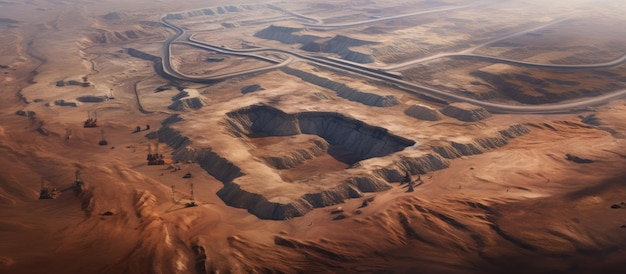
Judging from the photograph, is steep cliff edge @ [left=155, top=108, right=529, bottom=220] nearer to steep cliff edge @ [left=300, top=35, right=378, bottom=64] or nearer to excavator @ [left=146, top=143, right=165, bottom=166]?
excavator @ [left=146, top=143, right=165, bottom=166]

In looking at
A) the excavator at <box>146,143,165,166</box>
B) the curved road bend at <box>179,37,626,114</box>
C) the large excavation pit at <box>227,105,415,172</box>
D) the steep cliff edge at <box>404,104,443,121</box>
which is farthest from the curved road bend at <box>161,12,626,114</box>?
the excavator at <box>146,143,165,166</box>

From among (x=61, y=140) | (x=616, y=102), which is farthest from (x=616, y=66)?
(x=61, y=140)

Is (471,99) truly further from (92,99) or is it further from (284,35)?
(284,35)

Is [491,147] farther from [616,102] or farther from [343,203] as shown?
[616,102]

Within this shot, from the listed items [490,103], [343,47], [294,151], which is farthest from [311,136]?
[343,47]

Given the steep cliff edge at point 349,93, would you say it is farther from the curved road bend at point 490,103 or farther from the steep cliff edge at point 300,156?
the steep cliff edge at point 300,156

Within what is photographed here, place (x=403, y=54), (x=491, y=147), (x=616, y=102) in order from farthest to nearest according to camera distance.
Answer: (x=403, y=54) → (x=616, y=102) → (x=491, y=147)
